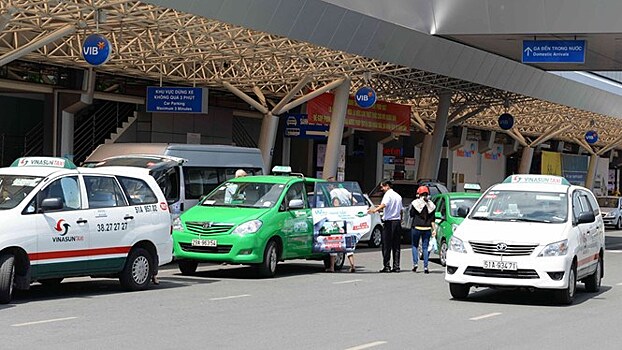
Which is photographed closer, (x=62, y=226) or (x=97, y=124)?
(x=62, y=226)

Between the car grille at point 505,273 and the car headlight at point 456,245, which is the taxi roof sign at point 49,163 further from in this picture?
the car grille at point 505,273

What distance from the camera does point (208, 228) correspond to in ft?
59.8

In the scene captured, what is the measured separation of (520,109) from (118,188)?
131 feet

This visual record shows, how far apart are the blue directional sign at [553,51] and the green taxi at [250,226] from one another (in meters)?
16.6

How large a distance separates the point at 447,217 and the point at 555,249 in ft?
28.2

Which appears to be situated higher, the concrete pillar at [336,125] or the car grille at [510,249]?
the concrete pillar at [336,125]

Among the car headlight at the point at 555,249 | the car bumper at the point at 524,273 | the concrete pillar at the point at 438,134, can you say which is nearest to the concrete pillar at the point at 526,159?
the concrete pillar at the point at 438,134

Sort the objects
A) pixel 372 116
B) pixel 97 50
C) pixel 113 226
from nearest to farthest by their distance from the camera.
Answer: pixel 113 226
pixel 97 50
pixel 372 116

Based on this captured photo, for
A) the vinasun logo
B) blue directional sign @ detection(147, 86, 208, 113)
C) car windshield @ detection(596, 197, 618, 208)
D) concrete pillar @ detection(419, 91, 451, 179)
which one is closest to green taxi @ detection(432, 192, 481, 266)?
blue directional sign @ detection(147, 86, 208, 113)

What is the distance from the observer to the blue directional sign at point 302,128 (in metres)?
40.9

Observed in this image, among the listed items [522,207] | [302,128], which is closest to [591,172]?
[302,128]

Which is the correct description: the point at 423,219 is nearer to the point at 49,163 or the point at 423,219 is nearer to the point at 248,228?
the point at 248,228

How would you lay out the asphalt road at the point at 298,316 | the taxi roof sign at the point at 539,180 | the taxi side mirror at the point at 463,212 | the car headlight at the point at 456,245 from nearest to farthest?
1. the asphalt road at the point at 298,316
2. the car headlight at the point at 456,245
3. the taxi side mirror at the point at 463,212
4. the taxi roof sign at the point at 539,180

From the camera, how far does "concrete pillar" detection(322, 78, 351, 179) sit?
118 ft
